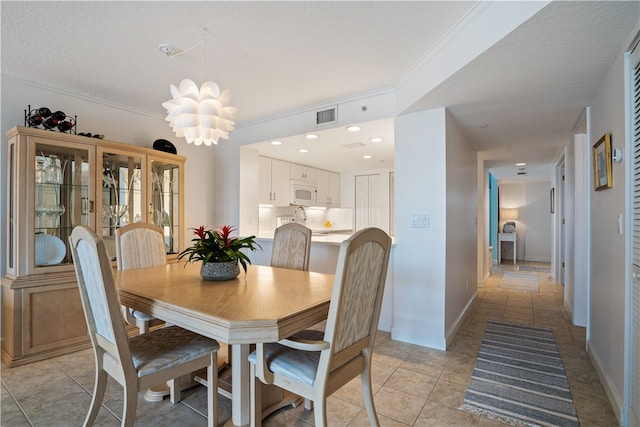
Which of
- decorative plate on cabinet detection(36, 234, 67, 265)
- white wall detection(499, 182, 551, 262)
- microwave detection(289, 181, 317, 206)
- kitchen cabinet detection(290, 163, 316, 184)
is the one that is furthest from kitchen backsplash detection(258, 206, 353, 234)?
white wall detection(499, 182, 551, 262)

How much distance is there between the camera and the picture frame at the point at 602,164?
77.8 inches

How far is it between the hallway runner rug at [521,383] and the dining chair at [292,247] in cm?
145

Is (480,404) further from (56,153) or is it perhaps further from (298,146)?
(56,153)

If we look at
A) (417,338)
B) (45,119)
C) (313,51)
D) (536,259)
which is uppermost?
(313,51)

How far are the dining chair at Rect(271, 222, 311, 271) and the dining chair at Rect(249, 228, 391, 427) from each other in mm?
1008

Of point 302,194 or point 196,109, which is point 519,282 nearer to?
point 302,194

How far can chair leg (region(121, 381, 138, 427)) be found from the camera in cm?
138

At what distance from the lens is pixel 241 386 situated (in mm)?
1519

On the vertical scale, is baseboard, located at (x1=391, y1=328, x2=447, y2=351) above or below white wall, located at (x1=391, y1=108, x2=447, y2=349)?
below

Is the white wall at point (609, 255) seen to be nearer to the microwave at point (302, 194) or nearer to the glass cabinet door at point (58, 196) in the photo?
the microwave at point (302, 194)

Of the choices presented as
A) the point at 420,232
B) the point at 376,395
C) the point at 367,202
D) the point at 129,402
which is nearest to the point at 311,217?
the point at 367,202

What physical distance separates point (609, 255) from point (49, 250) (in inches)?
166

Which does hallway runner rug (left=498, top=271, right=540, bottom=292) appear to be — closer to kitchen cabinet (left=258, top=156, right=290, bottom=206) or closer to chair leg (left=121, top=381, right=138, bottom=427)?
kitchen cabinet (left=258, top=156, right=290, bottom=206)

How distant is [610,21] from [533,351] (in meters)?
2.49
